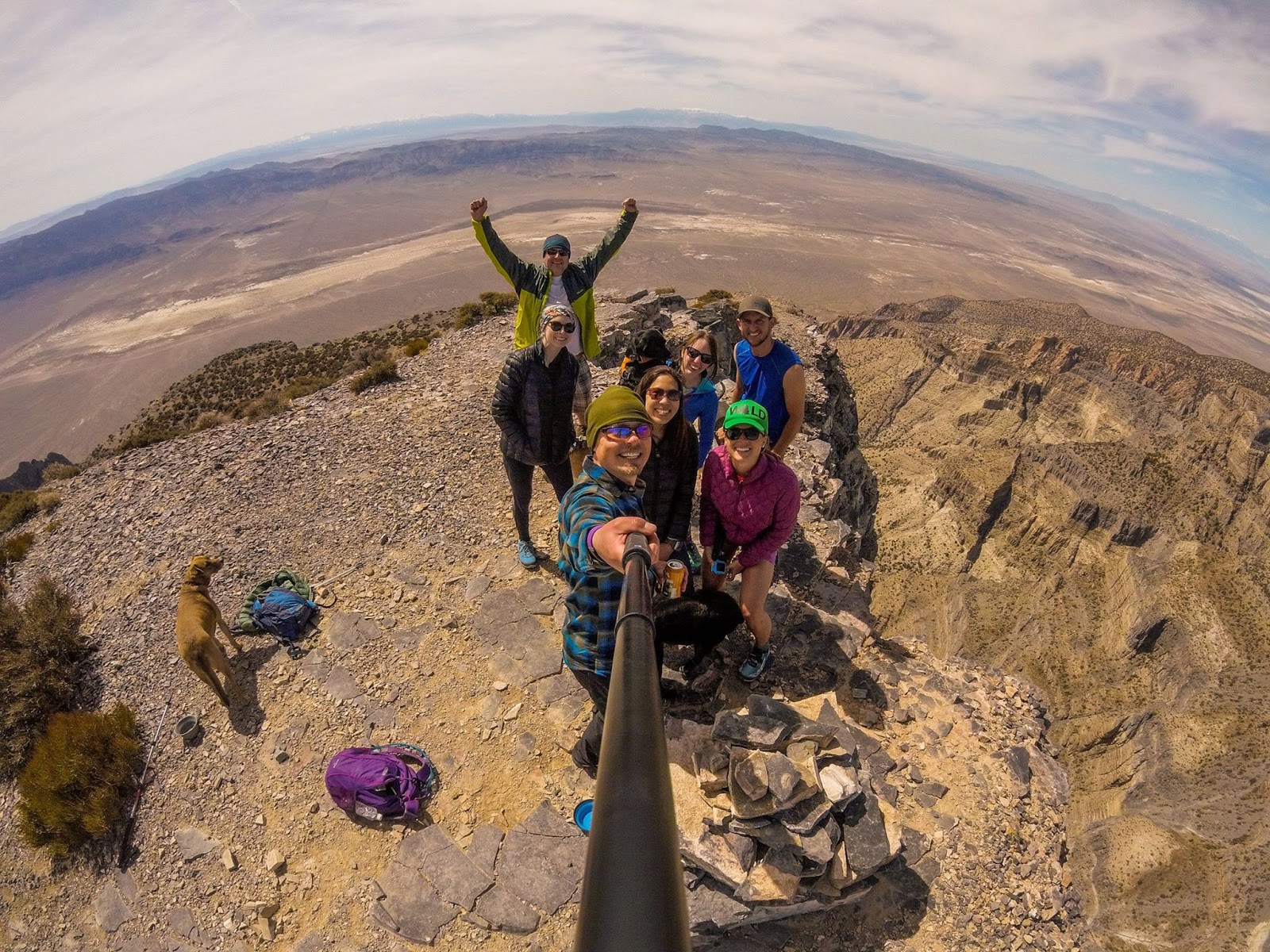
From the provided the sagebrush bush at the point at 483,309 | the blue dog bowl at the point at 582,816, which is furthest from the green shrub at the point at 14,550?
the blue dog bowl at the point at 582,816

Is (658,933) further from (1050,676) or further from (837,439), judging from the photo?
(1050,676)

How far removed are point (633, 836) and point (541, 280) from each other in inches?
221

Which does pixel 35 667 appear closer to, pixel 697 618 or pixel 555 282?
pixel 555 282

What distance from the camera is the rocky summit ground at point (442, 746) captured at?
4.09 meters

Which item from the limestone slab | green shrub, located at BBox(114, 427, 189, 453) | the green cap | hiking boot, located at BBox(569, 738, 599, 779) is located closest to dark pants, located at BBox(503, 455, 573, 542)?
the green cap

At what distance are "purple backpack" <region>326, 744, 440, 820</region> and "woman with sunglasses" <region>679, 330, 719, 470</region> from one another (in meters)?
3.89

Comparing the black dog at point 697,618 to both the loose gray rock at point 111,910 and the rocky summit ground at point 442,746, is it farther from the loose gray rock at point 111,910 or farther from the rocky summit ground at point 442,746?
the loose gray rock at point 111,910

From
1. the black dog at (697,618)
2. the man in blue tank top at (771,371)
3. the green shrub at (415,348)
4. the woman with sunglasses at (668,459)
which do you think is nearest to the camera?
the woman with sunglasses at (668,459)

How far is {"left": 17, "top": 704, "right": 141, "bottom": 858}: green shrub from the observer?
534cm

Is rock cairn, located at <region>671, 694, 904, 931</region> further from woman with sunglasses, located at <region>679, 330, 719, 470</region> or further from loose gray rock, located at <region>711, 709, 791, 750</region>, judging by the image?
woman with sunglasses, located at <region>679, 330, 719, 470</region>

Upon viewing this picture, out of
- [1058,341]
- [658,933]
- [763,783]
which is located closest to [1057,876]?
[763,783]

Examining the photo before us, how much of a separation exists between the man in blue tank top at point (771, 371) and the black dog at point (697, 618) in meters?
1.61

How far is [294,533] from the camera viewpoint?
8.16 metres

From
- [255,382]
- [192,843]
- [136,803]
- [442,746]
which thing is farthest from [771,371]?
[255,382]
